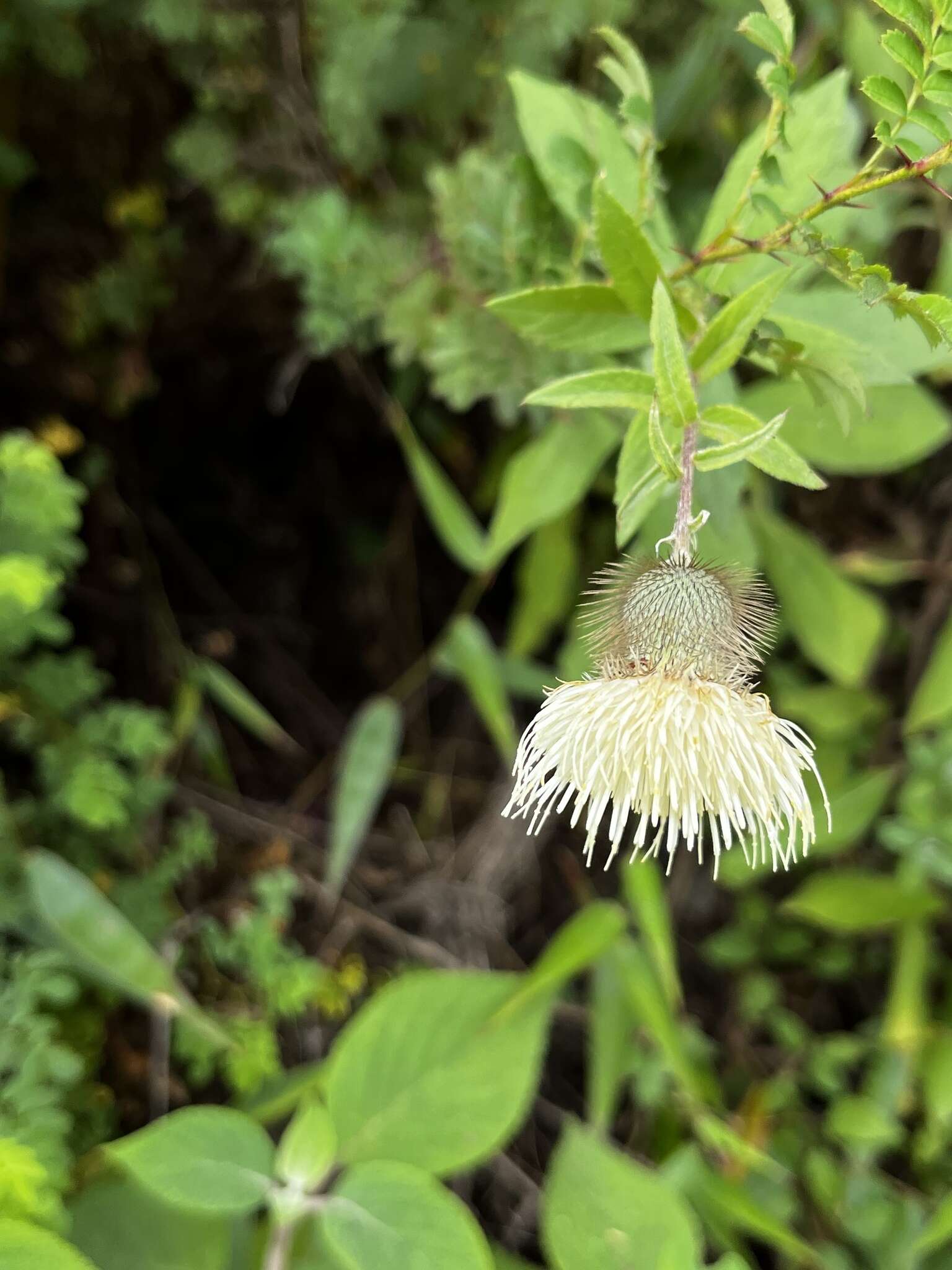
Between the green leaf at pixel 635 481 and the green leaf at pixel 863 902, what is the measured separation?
3.35ft

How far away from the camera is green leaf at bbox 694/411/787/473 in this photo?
613mm

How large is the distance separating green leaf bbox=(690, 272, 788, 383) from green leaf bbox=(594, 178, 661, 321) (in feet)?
0.21

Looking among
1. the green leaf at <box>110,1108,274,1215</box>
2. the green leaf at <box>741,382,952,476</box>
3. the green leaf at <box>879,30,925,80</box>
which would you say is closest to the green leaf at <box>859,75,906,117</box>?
the green leaf at <box>879,30,925,80</box>

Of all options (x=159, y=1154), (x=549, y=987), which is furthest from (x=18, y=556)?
(x=549, y=987)

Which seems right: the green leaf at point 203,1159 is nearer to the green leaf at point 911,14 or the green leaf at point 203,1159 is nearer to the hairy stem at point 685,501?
the hairy stem at point 685,501

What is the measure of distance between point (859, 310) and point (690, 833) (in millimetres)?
554

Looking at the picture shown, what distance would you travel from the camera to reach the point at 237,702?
1735 mm

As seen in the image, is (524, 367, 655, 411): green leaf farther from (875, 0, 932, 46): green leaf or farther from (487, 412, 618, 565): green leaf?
(487, 412, 618, 565): green leaf

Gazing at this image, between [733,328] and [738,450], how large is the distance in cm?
17

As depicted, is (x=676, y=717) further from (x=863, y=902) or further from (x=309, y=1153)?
(x=863, y=902)

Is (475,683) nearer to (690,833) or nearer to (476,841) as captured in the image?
(476,841)

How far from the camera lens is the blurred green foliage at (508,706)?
992 millimetres

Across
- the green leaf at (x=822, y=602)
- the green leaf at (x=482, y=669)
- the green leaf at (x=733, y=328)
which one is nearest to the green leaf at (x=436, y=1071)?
the green leaf at (x=482, y=669)

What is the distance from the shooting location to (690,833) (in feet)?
2.47
